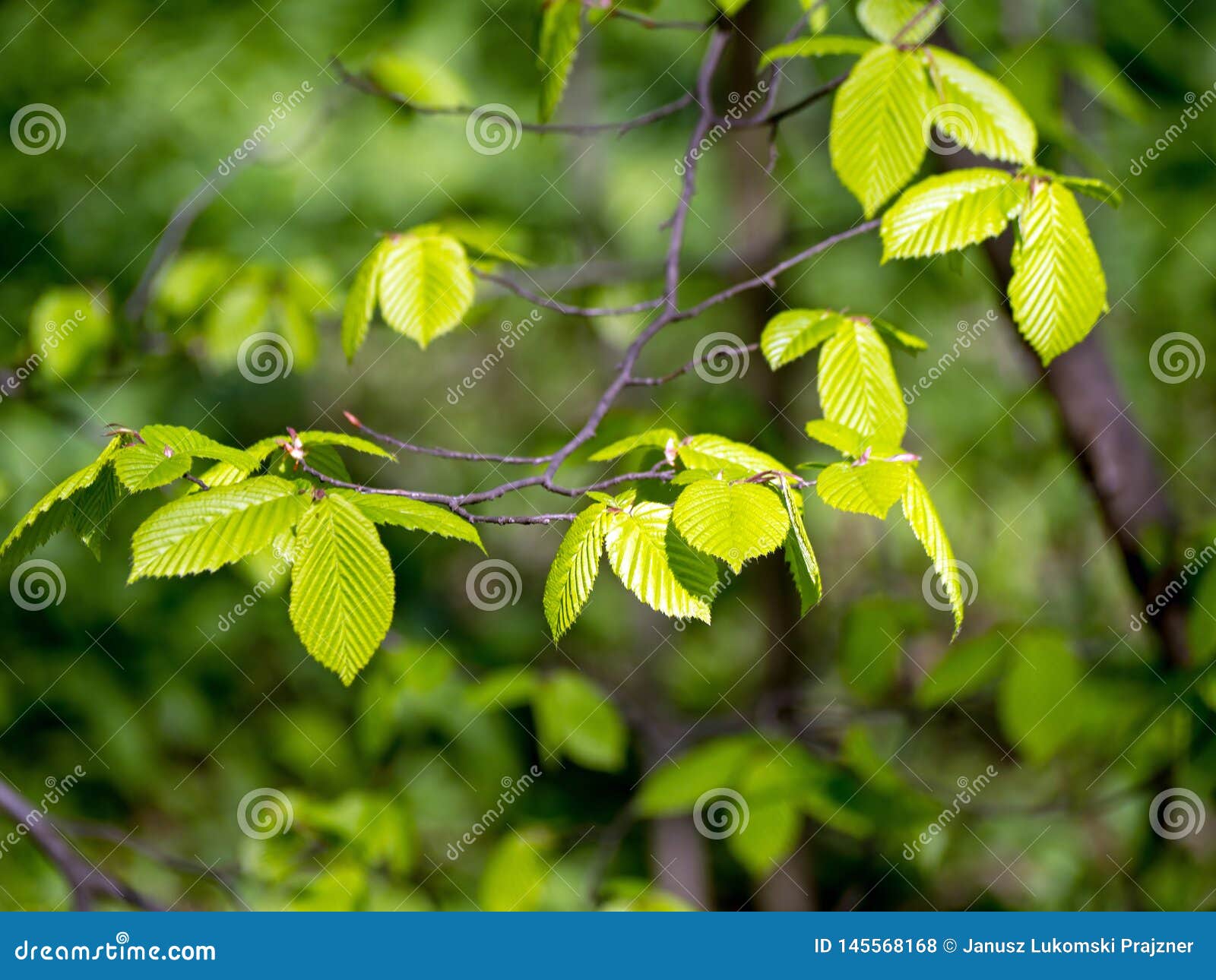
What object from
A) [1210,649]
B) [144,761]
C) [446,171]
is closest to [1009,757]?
[1210,649]

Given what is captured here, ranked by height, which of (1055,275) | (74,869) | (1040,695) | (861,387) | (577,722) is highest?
(1055,275)

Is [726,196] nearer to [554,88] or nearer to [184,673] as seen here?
[554,88]

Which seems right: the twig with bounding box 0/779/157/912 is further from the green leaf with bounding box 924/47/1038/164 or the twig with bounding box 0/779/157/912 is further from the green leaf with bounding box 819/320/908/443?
the green leaf with bounding box 924/47/1038/164

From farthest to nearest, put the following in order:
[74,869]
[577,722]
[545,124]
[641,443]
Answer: [577,722] → [74,869] → [545,124] → [641,443]

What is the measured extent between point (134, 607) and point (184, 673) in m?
0.37

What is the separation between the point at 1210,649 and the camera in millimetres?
1522

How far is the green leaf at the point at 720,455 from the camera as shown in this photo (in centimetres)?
105

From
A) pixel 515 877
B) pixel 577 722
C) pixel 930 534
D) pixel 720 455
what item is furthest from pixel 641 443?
pixel 515 877

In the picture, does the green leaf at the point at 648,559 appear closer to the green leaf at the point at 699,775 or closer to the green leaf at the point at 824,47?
the green leaf at the point at 824,47

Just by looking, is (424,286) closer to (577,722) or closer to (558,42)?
(558,42)

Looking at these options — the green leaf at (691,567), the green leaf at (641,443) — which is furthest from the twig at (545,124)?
the green leaf at (691,567)

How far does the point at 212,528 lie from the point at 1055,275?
1087 millimetres

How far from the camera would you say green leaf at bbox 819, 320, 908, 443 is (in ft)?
4.13

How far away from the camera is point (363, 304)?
58.0 inches
